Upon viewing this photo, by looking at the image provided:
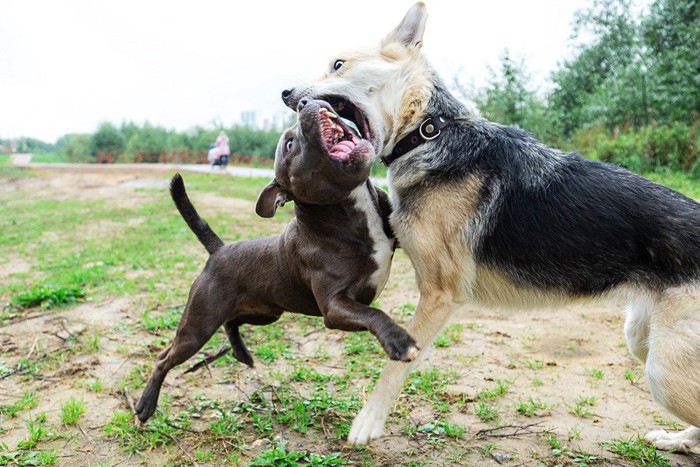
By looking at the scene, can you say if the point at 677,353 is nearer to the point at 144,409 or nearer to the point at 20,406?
the point at 144,409

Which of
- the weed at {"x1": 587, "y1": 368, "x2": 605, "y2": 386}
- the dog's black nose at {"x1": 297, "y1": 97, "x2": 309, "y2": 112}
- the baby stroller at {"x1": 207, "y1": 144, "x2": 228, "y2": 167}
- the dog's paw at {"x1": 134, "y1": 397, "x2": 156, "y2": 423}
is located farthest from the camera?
the baby stroller at {"x1": 207, "y1": 144, "x2": 228, "y2": 167}

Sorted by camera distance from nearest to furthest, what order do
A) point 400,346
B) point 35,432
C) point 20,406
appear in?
1. point 400,346
2. point 35,432
3. point 20,406

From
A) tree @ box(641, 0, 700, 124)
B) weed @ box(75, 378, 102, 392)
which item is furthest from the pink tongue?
tree @ box(641, 0, 700, 124)

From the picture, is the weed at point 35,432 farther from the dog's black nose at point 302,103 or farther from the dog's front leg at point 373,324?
the dog's black nose at point 302,103

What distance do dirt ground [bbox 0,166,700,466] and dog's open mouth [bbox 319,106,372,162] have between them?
172cm

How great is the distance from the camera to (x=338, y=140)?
3.38 m

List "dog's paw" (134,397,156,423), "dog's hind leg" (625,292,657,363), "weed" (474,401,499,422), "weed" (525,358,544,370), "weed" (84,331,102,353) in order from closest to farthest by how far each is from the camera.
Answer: "dog's hind leg" (625,292,657,363) → "dog's paw" (134,397,156,423) → "weed" (474,401,499,422) → "weed" (525,358,544,370) → "weed" (84,331,102,353)

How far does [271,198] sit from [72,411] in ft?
6.71

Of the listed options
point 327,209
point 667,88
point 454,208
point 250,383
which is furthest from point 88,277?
point 667,88

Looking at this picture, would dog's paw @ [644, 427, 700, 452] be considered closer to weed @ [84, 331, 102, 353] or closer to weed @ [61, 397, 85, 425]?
weed @ [61, 397, 85, 425]

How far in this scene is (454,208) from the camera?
3.55m

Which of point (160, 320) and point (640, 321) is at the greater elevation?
point (640, 321)

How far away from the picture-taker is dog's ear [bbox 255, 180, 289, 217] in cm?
359

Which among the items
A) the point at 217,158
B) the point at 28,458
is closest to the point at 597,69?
the point at 217,158
